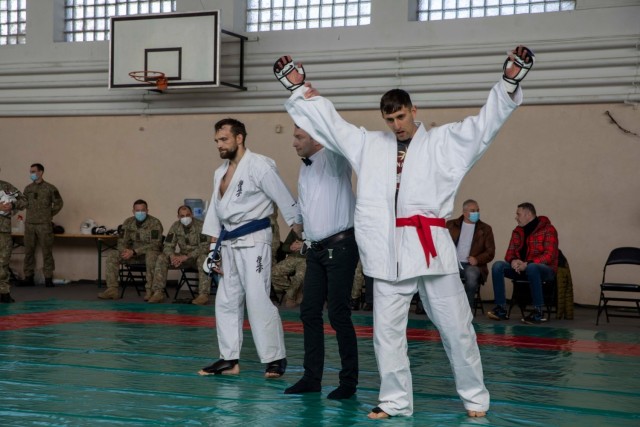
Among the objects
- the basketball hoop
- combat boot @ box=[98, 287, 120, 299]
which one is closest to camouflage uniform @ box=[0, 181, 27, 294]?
combat boot @ box=[98, 287, 120, 299]

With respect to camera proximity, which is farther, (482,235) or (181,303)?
(181,303)

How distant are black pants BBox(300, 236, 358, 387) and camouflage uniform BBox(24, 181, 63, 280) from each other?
28.7 feet

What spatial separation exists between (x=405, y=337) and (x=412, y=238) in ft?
1.58

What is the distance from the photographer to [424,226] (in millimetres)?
4305

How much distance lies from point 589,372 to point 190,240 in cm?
634

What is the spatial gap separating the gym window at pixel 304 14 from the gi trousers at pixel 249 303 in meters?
7.37

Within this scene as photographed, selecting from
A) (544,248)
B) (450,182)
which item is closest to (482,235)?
(544,248)

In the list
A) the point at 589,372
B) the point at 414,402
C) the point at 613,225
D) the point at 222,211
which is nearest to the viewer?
the point at 414,402

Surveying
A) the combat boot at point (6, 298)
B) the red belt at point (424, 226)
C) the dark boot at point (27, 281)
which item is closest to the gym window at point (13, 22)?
the dark boot at point (27, 281)

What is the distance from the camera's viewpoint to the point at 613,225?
1070cm

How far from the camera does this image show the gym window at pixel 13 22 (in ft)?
47.2

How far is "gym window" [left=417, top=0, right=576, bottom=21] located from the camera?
441 inches

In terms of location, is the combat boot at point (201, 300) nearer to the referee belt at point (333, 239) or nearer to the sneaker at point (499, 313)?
the sneaker at point (499, 313)

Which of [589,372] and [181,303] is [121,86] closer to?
[181,303]
